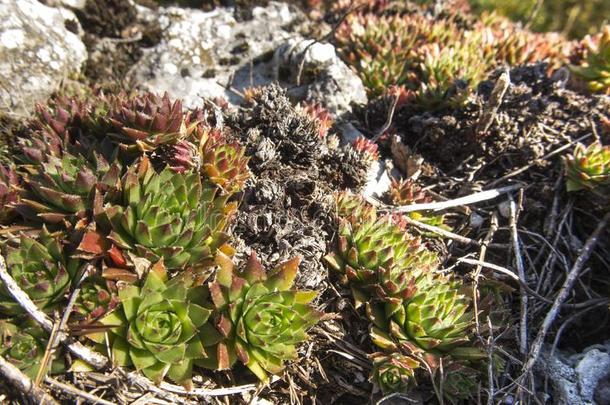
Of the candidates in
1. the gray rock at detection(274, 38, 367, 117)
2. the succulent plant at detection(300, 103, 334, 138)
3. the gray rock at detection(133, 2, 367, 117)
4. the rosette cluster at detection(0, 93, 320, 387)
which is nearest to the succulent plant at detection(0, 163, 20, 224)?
the rosette cluster at detection(0, 93, 320, 387)

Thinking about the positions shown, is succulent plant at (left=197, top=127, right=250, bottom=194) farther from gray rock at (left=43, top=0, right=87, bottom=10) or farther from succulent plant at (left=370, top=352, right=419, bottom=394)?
gray rock at (left=43, top=0, right=87, bottom=10)

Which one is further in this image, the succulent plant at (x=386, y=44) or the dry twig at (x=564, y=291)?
the succulent plant at (x=386, y=44)

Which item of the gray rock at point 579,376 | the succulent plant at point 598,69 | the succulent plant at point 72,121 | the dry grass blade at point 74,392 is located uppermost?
the succulent plant at point 598,69

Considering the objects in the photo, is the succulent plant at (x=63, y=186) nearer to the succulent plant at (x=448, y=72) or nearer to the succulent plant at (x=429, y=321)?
the succulent plant at (x=429, y=321)

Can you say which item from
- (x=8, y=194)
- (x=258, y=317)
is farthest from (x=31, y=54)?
(x=258, y=317)

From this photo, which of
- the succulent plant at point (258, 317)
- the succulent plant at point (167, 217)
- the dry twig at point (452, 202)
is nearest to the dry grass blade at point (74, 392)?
the succulent plant at point (258, 317)

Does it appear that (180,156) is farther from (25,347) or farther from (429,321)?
(429,321)

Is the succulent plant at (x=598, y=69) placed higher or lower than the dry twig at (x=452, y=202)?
higher
